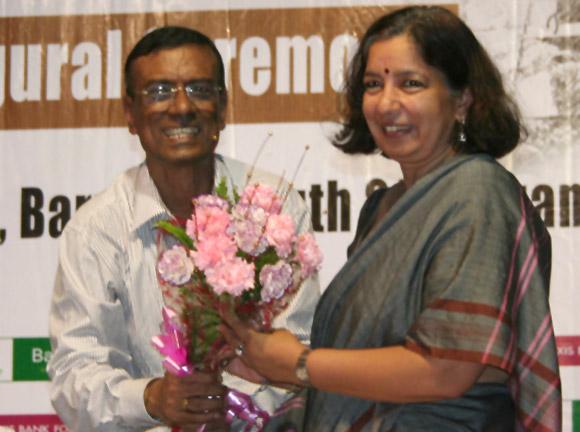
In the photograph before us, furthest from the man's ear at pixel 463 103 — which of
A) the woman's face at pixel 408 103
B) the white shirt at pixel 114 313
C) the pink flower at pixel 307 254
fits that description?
the white shirt at pixel 114 313

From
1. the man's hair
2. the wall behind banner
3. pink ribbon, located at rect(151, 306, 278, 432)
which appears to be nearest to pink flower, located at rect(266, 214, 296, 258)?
pink ribbon, located at rect(151, 306, 278, 432)

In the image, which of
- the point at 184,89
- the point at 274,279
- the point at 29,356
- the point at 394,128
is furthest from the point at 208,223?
the point at 29,356

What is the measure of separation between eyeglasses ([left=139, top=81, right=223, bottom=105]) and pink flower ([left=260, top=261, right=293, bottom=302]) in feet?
2.80

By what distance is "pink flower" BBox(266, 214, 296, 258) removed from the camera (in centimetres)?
198

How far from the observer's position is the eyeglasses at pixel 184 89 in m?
2.69

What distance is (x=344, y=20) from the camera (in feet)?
11.2

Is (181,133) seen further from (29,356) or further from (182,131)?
(29,356)

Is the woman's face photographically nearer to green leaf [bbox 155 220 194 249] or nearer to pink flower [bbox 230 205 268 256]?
pink flower [bbox 230 205 268 256]

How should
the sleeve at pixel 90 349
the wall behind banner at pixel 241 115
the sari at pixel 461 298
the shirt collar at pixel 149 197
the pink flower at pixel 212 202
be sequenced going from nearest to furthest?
the sari at pixel 461 298
the pink flower at pixel 212 202
the sleeve at pixel 90 349
the shirt collar at pixel 149 197
the wall behind banner at pixel 241 115

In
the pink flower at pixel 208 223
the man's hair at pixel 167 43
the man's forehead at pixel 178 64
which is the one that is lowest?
the pink flower at pixel 208 223

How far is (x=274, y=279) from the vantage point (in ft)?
6.48

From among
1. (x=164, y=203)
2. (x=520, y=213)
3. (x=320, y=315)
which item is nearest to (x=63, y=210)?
(x=164, y=203)

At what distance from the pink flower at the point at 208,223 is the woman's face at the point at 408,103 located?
39cm

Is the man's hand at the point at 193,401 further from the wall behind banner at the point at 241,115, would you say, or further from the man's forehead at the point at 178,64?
the wall behind banner at the point at 241,115
